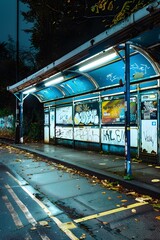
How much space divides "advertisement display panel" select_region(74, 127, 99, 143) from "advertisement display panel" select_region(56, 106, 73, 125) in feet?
2.96

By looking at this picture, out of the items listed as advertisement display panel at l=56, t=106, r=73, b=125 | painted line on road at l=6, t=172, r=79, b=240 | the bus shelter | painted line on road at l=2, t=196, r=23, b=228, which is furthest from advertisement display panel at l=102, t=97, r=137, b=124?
painted line on road at l=2, t=196, r=23, b=228

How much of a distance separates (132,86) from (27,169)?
16.4ft

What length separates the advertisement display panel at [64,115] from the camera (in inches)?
596

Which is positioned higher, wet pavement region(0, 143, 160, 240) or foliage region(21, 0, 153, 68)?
foliage region(21, 0, 153, 68)

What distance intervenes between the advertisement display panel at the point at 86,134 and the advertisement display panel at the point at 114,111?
92cm

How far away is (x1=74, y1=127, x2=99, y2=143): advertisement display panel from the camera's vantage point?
1293cm

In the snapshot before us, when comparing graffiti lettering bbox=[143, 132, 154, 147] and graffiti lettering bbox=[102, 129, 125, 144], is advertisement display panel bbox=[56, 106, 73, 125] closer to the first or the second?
graffiti lettering bbox=[102, 129, 125, 144]

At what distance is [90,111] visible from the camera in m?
13.3

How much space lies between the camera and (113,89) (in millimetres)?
11570

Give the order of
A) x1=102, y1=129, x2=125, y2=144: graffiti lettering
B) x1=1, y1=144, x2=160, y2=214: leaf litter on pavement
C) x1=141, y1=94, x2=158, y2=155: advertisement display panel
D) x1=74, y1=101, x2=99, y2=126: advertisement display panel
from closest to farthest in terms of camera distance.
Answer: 1. x1=1, y1=144, x2=160, y2=214: leaf litter on pavement
2. x1=141, y1=94, x2=158, y2=155: advertisement display panel
3. x1=102, y1=129, x2=125, y2=144: graffiti lettering
4. x1=74, y1=101, x2=99, y2=126: advertisement display panel

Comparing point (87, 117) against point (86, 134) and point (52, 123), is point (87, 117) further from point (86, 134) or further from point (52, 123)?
point (52, 123)

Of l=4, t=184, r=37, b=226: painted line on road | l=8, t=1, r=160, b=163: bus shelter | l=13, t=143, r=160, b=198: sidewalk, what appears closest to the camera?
l=4, t=184, r=37, b=226: painted line on road

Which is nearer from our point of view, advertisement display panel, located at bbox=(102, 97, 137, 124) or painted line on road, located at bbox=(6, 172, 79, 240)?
painted line on road, located at bbox=(6, 172, 79, 240)

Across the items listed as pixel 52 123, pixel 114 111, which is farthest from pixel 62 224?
pixel 52 123
